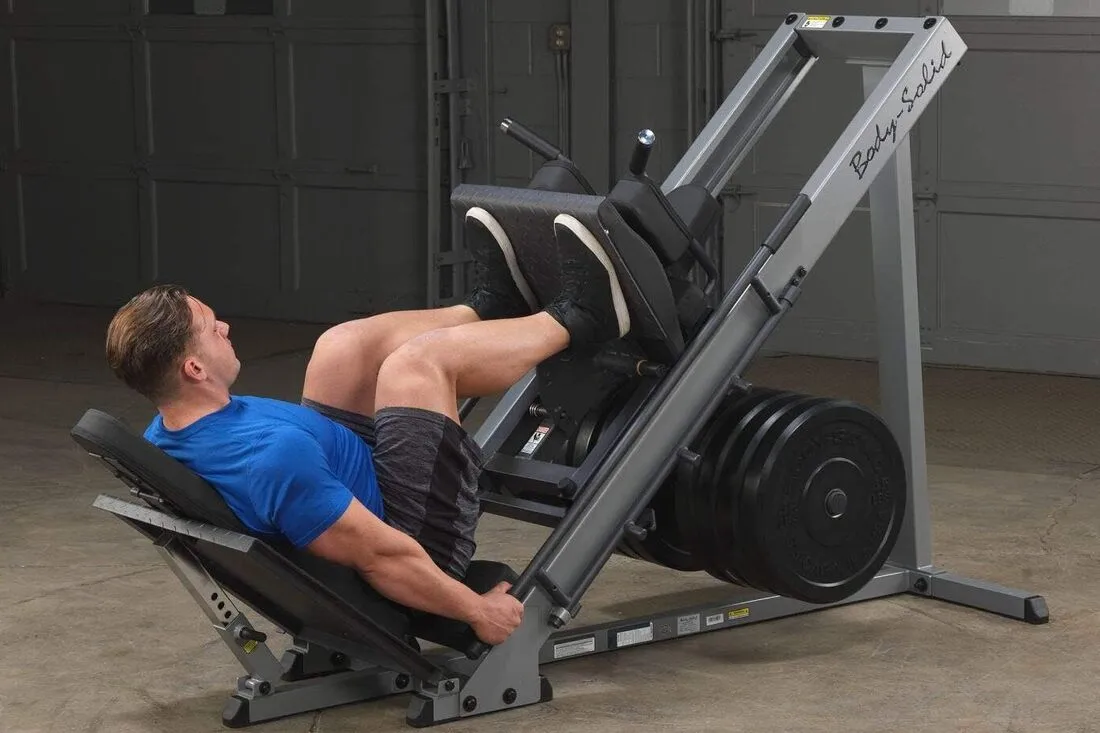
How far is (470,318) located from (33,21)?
640 cm

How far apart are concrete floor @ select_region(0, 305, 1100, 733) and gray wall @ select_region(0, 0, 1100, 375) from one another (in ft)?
4.28

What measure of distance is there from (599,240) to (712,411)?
0.48 metres

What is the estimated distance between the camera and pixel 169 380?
3184 millimetres

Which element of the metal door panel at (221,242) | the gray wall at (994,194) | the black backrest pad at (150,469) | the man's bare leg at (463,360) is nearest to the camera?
the black backrest pad at (150,469)

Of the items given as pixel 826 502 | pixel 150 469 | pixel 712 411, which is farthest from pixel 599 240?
pixel 150 469

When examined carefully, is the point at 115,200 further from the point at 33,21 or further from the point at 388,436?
the point at 388,436

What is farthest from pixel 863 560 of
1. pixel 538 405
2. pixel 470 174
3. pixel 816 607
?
pixel 470 174

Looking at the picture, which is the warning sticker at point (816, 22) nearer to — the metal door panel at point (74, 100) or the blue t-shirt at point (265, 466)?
the blue t-shirt at point (265, 466)

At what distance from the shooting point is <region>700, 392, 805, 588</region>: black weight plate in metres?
3.61

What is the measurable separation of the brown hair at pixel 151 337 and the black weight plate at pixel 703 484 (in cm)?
113

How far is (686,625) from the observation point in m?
3.97

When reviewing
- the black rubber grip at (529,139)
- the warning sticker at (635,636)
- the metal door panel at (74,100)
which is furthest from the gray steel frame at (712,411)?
the metal door panel at (74,100)

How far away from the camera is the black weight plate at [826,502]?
142 inches

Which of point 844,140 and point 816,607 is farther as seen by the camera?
point 816,607
